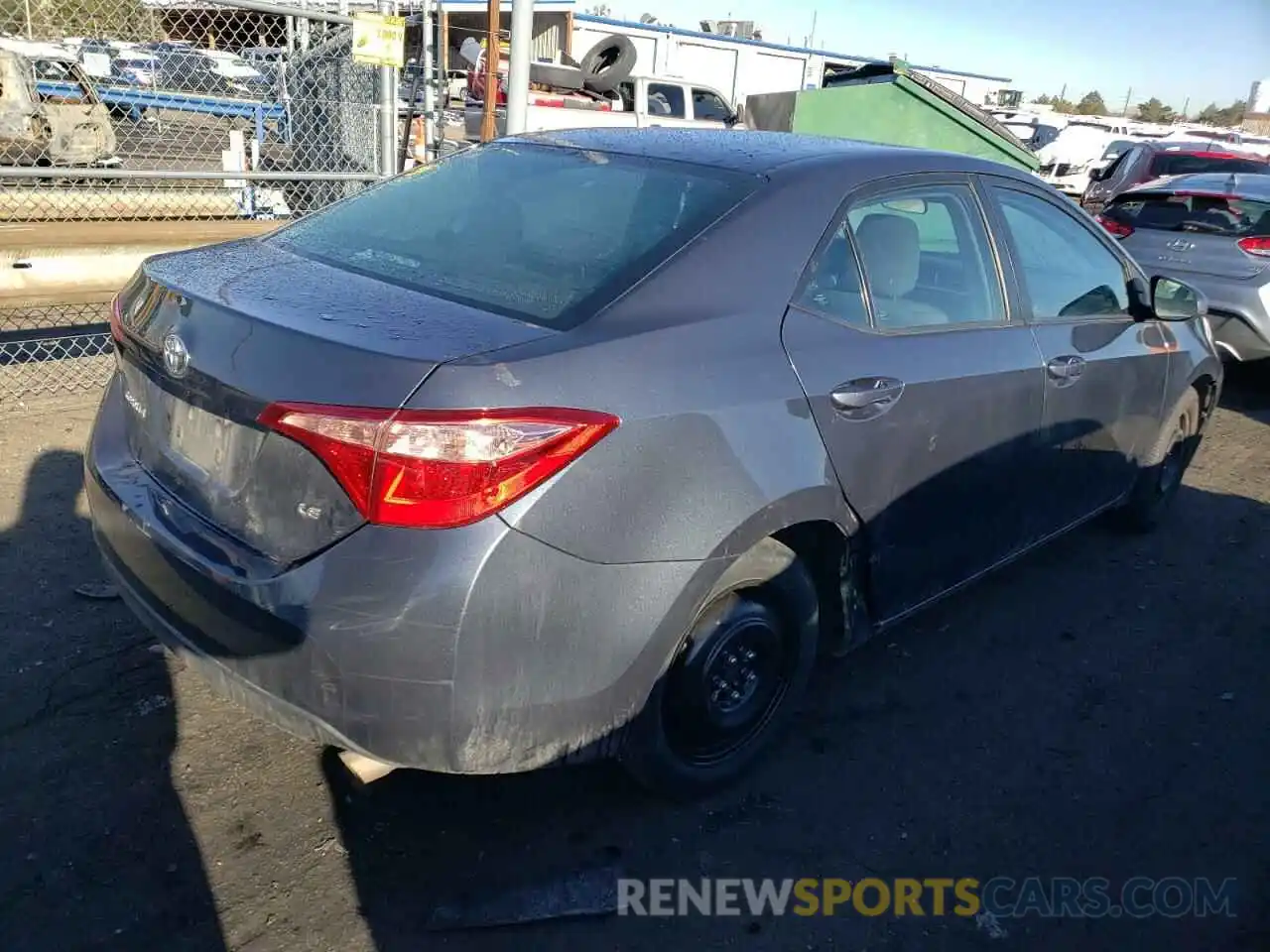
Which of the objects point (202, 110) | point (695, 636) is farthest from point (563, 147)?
point (202, 110)

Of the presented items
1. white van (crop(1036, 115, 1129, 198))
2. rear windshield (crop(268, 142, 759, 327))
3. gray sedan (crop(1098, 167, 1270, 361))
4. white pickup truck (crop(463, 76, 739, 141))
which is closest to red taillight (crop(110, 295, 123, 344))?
rear windshield (crop(268, 142, 759, 327))

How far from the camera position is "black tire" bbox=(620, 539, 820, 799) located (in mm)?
2551

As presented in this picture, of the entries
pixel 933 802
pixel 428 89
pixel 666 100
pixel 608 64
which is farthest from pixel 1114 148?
pixel 933 802

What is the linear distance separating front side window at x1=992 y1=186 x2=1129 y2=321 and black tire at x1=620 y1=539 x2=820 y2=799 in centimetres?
154

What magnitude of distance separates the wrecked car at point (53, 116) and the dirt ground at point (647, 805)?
4184mm

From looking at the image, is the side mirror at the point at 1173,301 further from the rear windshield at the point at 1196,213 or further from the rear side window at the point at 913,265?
the rear windshield at the point at 1196,213

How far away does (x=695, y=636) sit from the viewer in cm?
255

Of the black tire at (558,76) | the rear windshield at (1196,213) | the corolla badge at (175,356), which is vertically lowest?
the rear windshield at (1196,213)

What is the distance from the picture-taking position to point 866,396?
2734mm

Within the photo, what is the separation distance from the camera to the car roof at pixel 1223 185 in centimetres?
770

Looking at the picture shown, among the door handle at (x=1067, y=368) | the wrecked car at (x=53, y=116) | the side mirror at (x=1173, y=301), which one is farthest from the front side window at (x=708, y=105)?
the door handle at (x=1067, y=368)

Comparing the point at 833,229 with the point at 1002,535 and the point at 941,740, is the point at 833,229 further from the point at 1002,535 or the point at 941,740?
the point at 941,740

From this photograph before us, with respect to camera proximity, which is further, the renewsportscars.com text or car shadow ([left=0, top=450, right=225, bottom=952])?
the renewsportscars.com text

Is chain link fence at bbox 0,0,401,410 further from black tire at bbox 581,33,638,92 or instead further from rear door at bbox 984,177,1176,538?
black tire at bbox 581,33,638,92
